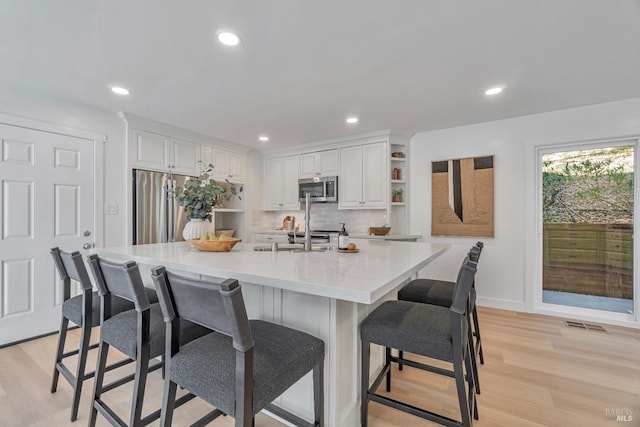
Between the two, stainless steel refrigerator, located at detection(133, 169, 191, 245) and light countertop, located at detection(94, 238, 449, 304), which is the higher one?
stainless steel refrigerator, located at detection(133, 169, 191, 245)

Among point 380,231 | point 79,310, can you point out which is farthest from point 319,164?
point 79,310

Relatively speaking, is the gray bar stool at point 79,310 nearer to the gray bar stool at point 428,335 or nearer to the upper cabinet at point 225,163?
the gray bar stool at point 428,335

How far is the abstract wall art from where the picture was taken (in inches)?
144

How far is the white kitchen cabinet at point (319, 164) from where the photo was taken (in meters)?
4.48

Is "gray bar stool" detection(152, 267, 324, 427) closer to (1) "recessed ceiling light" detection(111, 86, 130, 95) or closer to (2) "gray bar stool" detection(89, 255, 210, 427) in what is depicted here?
(2) "gray bar stool" detection(89, 255, 210, 427)

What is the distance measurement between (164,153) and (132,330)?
2.96m

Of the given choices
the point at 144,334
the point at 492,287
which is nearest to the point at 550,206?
the point at 492,287

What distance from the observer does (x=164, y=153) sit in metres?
3.71

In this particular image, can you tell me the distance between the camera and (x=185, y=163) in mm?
3965

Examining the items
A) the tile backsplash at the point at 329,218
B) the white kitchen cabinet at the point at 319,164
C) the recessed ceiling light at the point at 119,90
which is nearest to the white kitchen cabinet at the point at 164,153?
the recessed ceiling light at the point at 119,90

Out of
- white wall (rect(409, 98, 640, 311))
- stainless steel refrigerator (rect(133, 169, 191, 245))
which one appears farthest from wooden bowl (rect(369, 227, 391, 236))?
stainless steel refrigerator (rect(133, 169, 191, 245))

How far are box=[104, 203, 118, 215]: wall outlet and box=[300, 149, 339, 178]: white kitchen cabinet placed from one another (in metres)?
2.61

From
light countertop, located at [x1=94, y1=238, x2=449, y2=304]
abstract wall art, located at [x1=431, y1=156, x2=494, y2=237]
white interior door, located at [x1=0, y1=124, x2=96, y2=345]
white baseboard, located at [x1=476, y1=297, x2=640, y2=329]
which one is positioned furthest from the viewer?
abstract wall art, located at [x1=431, y1=156, x2=494, y2=237]

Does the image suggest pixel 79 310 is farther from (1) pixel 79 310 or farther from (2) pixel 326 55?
(2) pixel 326 55
